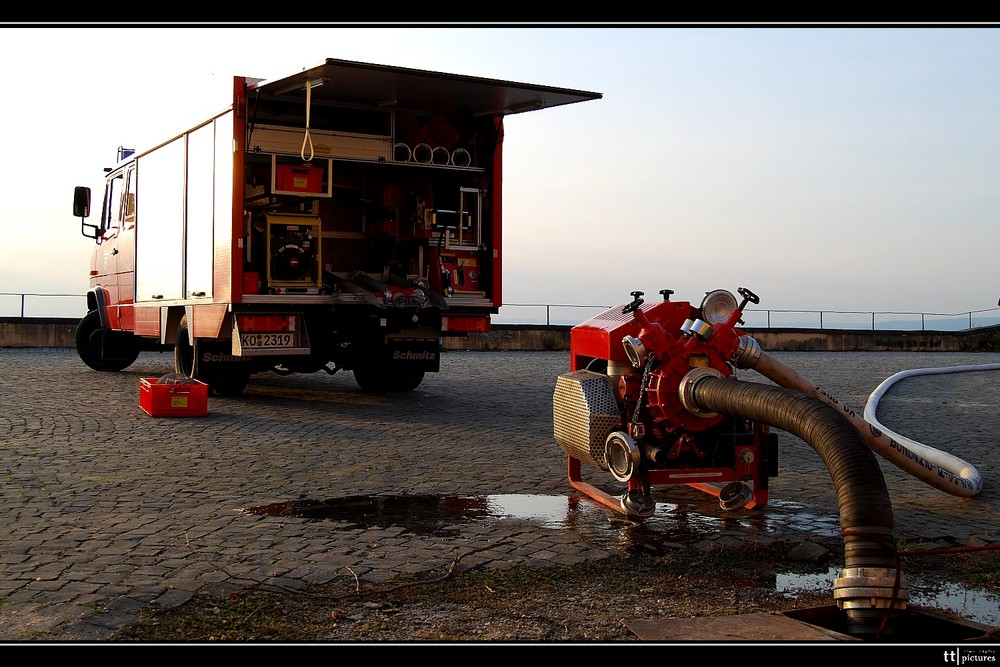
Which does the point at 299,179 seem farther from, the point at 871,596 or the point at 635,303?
the point at 871,596

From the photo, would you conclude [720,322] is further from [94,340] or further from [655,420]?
[94,340]

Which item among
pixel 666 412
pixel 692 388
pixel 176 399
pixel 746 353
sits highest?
pixel 746 353

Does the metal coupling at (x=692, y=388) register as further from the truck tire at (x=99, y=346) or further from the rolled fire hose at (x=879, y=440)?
the truck tire at (x=99, y=346)

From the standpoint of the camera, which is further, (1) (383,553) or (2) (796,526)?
(2) (796,526)

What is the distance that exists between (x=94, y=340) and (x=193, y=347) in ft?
18.1

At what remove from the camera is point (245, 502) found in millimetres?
6824

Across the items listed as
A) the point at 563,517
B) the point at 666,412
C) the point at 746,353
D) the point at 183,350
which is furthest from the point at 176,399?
the point at 746,353

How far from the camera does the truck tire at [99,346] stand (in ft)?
59.9

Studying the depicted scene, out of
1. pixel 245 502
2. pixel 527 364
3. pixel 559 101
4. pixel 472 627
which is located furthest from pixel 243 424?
pixel 527 364

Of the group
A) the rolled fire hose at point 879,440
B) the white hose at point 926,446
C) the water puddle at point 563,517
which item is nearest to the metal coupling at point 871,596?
the water puddle at point 563,517

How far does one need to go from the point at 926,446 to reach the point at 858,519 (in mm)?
4626

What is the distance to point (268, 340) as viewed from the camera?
40.2 feet

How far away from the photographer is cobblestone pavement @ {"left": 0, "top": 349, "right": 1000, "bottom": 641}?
5.02 metres

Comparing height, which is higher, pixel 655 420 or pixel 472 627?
pixel 655 420
